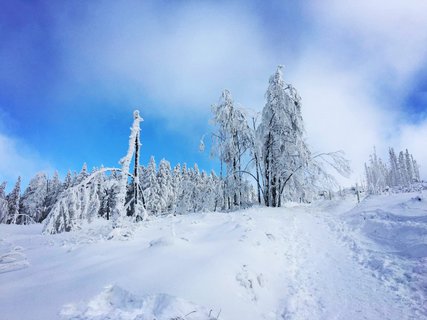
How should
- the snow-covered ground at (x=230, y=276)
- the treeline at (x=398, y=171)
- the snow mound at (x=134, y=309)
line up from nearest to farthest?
the snow mound at (x=134, y=309) < the snow-covered ground at (x=230, y=276) < the treeline at (x=398, y=171)

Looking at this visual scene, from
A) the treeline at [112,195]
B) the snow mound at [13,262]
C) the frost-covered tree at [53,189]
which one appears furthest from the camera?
the frost-covered tree at [53,189]

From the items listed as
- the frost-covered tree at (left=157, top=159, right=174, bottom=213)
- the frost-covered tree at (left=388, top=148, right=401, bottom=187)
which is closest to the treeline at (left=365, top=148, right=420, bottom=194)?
the frost-covered tree at (left=388, top=148, right=401, bottom=187)

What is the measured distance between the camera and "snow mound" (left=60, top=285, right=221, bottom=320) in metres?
5.02

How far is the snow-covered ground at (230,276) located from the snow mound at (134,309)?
21mm

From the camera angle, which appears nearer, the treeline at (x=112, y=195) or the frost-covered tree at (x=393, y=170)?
the treeline at (x=112, y=195)

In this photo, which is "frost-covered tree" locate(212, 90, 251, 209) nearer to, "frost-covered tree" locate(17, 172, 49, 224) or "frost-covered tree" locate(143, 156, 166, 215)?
"frost-covered tree" locate(143, 156, 166, 215)

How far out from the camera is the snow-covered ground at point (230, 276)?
5551 mm

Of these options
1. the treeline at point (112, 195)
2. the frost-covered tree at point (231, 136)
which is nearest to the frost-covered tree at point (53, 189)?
the treeline at point (112, 195)

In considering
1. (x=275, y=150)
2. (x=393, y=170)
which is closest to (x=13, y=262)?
(x=275, y=150)

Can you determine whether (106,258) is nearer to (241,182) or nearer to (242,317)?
(242,317)

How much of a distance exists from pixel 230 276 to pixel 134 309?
109 inches

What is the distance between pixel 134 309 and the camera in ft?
17.2

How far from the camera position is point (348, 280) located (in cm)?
779

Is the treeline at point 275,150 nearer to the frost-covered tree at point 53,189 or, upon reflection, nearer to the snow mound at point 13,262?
the snow mound at point 13,262
